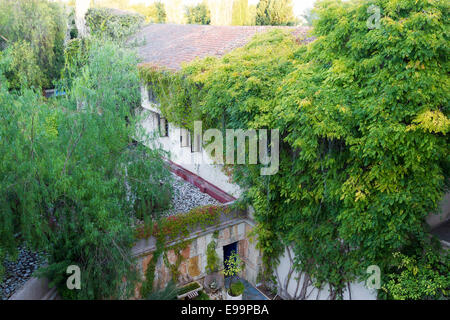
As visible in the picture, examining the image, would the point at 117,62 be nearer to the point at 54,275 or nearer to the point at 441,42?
the point at 54,275

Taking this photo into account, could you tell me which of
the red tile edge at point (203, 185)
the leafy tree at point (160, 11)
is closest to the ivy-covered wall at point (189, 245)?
the red tile edge at point (203, 185)

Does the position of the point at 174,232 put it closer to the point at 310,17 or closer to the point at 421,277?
the point at 421,277

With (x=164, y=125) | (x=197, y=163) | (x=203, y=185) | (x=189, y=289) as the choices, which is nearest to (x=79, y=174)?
(x=189, y=289)

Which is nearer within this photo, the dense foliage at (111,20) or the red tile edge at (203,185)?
the red tile edge at (203,185)

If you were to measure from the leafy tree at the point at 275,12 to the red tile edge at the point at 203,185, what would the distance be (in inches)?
738

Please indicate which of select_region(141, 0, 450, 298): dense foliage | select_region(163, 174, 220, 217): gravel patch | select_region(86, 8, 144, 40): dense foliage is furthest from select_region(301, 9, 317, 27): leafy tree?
select_region(86, 8, 144, 40): dense foliage

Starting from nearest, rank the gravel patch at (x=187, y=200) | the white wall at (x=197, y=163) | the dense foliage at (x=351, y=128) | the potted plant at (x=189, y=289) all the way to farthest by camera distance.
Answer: the dense foliage at (x=351, y=128), the potted plant at (x=189, y=289), the gravel patch at (x=187, y=200), the white wall at (x=197, y=163)

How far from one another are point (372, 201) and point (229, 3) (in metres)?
24.6

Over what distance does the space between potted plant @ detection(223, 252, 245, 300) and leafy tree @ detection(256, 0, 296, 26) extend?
2250 centimetres

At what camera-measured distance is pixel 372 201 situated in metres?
6.71

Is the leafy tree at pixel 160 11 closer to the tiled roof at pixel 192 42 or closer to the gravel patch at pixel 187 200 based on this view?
the tiled roof at pixel 192 42

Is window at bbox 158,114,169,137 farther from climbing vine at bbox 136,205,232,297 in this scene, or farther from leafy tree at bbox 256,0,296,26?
leafy tree at bbox 256,0,296,26

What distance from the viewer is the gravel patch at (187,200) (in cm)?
1046
